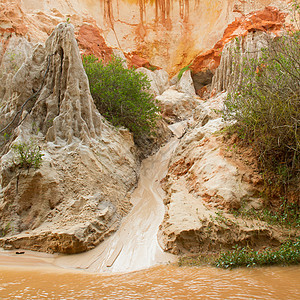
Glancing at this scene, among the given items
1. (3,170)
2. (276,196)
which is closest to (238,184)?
(276,196)

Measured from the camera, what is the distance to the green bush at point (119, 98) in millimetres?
9203

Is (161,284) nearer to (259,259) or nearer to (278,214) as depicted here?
(259,259)

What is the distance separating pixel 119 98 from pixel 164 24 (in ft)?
66.7

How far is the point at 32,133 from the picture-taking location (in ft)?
21.2

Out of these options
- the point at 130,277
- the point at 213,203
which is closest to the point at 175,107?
the point at 213,203

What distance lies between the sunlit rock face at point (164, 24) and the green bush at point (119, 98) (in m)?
15.7

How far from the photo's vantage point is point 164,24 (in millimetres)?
26203

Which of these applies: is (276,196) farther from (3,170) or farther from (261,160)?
(3,170)

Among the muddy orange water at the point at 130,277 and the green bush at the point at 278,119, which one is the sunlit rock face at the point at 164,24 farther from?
the muddy orange water at the point at 130,277

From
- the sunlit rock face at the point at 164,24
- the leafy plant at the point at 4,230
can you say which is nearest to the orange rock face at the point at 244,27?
the sunlit rock face at the point at 164,24

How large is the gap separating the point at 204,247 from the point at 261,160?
2.25m

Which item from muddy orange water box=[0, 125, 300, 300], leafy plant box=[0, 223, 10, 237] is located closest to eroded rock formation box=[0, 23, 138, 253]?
leafy plant box=[0, 223, 10, 237]

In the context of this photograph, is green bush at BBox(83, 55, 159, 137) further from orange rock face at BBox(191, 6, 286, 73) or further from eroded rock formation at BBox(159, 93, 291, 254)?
orange rock face at BBox(191, 6, 286, 73)

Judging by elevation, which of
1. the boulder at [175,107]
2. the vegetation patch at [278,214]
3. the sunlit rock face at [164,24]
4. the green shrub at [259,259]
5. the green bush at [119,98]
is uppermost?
the sunlit rock face at [164,24]
